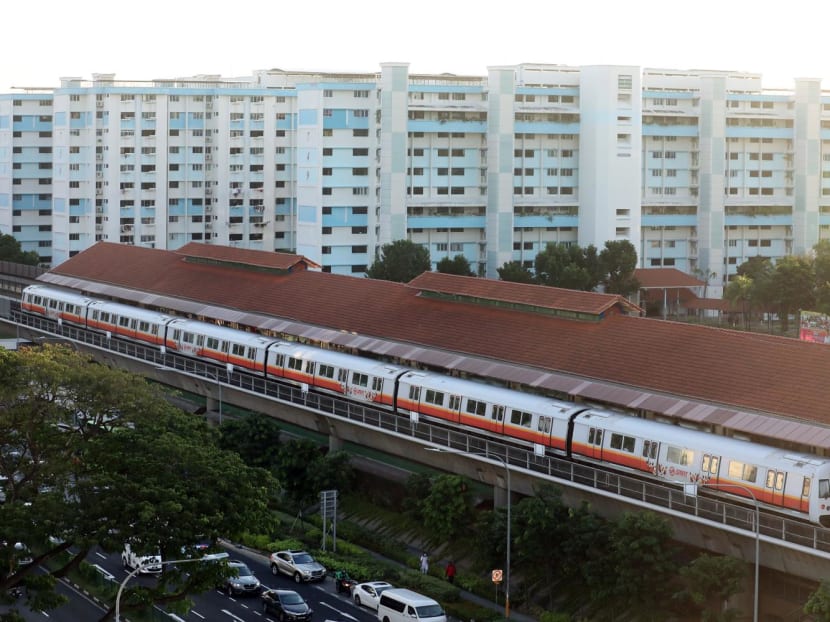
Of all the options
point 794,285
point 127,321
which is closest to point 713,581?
point 127,321

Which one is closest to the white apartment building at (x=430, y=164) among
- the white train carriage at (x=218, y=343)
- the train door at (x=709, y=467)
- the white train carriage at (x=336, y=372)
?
the white train carriage at (x=218, y=343)

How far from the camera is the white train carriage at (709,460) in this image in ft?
123

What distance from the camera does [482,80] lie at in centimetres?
11175

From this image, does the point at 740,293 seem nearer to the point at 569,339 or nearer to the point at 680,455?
the point at 569,339

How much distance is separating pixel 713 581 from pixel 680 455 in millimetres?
5101

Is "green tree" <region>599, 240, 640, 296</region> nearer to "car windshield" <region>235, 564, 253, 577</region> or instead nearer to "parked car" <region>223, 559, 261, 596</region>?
"car windshield" <region>235, 564, 253, 577</region>

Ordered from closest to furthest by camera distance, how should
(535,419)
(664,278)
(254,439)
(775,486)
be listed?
(775,486), (535,419), (254,439), (664,278)

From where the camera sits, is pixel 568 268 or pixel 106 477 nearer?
pixel 106 477

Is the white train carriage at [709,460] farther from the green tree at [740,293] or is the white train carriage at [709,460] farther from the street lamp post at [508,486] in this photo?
the green tree at [740,293]

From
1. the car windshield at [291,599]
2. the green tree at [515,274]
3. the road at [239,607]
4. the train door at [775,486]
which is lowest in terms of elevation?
the road at [239,607]

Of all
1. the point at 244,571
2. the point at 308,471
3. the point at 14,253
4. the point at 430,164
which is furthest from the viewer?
the point at 14,253

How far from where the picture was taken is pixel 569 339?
52938mm

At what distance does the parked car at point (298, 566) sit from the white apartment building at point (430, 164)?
5621 centimetres

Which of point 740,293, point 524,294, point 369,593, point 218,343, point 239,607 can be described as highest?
point 524,294
